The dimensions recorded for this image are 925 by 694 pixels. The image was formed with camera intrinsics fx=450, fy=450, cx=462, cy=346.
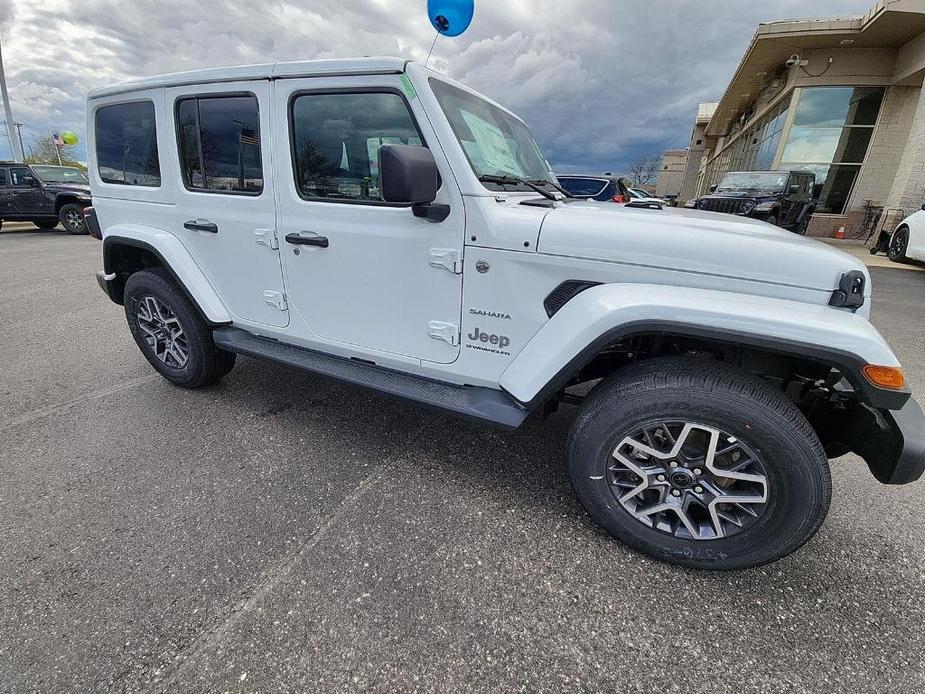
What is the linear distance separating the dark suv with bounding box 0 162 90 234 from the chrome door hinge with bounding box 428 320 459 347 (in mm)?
13550

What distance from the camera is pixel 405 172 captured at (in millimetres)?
1684

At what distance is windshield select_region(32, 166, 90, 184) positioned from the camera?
11609 millimetres

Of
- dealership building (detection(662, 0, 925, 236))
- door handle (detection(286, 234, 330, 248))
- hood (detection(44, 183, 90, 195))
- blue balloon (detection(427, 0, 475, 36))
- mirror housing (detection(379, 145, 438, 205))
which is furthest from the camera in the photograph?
dealership building (detection(662, 0, 925, 236))

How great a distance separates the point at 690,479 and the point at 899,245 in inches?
477

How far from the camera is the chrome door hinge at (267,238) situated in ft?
8.09

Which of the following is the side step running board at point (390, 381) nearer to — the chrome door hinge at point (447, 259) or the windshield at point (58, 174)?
the chrome door hinge at point (447, 259)

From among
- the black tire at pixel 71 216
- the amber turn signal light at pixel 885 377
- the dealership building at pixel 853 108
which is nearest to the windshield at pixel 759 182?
the dealership building at pixel 853 108

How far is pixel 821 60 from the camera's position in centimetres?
1397

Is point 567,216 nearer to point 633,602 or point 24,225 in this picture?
point 633,602

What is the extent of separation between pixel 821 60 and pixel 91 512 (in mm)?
19992

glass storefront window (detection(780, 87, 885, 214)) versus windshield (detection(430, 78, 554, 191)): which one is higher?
glass storefront window (detection(780, 87, 885, 214))

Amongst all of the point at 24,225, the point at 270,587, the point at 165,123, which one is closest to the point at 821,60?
the point at 165,123

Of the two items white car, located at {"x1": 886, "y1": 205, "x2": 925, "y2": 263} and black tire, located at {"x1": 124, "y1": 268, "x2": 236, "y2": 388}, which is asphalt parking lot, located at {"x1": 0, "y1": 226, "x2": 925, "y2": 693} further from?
white car, located at {"x1": 886, "y1": 205, "x2": 925, "y2": 263}

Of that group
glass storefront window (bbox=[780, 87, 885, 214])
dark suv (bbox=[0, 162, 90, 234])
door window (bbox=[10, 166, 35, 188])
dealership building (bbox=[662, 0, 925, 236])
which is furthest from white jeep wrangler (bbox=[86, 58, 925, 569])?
glass storefront window (bbox=[780, 87, 885, 214])
